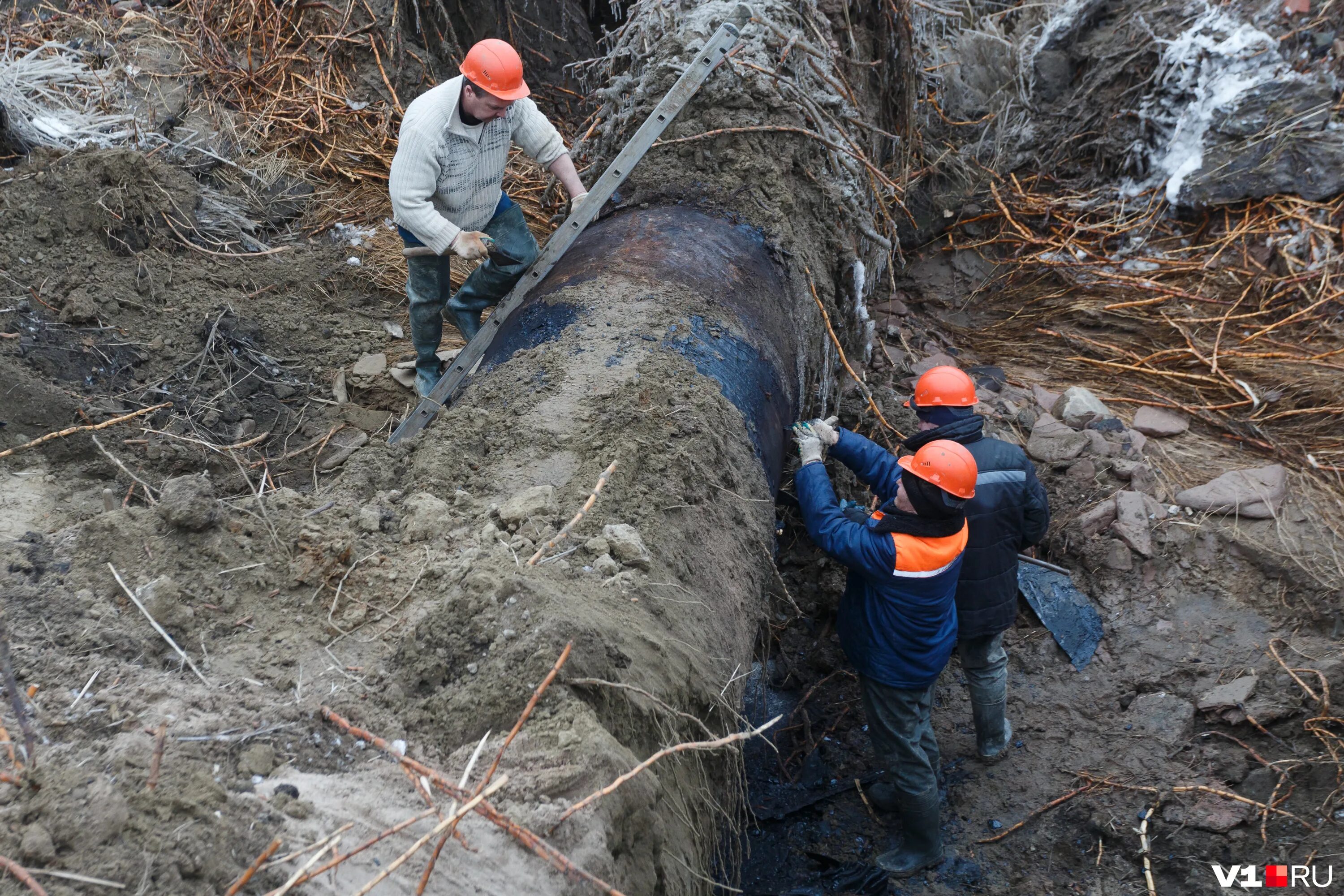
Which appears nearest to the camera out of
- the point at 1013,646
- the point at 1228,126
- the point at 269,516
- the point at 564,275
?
the point at 269,516

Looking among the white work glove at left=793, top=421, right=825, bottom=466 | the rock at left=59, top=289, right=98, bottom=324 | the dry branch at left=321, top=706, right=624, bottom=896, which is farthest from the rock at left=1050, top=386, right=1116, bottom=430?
the rock at left=59, top=289, right=98, bottom=324

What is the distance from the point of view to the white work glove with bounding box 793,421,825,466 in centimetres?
354

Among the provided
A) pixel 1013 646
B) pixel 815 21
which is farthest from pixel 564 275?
pixel 1013 646

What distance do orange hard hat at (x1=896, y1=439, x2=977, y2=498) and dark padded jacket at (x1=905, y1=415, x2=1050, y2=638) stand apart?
43cm

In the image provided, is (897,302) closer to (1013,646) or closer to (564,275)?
(1013,646)

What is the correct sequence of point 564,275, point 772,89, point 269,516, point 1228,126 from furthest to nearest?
point 1228,126 → point 772,89 → point 564,275 → point 269,516

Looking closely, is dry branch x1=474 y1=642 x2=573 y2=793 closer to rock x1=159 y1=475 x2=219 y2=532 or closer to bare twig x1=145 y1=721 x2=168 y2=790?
bare twig x1=145 y1=721 x2=168 y2=790

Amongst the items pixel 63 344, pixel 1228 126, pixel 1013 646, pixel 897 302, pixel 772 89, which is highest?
pixel 772 89

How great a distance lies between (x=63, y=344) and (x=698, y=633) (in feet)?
11.6

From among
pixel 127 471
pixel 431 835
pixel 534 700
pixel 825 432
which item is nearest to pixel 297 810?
pixel 431 835

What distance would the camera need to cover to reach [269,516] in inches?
95.8

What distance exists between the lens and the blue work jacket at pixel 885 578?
3332 mm

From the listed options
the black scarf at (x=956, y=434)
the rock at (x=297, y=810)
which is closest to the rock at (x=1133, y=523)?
the black scarf at (x=956, y=434)
